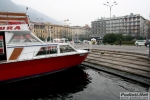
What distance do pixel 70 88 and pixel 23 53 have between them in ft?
13.5

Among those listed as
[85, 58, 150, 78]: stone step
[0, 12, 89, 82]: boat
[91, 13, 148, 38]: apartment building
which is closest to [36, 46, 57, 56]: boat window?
[0, 12, 89, 82]: boat

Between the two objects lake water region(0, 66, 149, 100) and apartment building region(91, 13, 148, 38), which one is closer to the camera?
lake water region(0, 66, 149, 100)

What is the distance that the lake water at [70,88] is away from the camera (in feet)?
24.5

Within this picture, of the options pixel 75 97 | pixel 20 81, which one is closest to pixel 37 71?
pixel 20 81

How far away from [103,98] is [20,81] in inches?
240

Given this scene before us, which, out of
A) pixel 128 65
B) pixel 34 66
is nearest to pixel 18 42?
pixel 34 66

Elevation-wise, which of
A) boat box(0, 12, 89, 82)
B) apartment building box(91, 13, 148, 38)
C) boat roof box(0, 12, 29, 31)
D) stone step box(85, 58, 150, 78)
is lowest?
stone step box(85, 58, 150, 78)

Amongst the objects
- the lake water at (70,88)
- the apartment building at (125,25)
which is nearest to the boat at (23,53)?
the lake water at (70,88)

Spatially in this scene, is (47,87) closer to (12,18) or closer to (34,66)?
(34,66)

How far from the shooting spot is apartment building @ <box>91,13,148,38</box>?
8394 centimetres

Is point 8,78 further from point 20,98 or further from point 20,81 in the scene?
point 20,98

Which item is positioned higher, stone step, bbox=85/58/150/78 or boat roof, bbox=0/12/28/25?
boat roof, bbox=0/12/28/25

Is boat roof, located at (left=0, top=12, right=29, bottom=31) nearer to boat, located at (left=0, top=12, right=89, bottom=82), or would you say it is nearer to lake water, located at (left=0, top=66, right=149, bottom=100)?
boat, located at (left=0, top=12, right=89, bottom=82)

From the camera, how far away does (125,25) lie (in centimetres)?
8962
